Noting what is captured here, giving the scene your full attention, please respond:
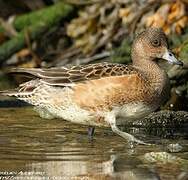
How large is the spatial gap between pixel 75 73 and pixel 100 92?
1.08ft

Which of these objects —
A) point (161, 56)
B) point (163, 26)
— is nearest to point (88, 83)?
point (161, 56)

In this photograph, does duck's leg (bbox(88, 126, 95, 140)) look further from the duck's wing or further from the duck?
the duck's wing

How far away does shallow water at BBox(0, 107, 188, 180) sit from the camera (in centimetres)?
623

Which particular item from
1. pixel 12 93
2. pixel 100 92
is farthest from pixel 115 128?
pixel 12 93

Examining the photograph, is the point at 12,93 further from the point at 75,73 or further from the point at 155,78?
the point at 155,78

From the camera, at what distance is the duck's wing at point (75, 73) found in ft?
25.5

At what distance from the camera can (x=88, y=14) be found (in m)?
12.0

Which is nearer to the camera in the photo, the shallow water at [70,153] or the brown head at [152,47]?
the shallow water at [70,153]

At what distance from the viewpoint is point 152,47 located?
8.17 meters

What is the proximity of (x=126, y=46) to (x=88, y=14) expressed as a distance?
106cm

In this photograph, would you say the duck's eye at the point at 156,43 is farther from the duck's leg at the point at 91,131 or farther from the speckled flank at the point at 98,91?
the duck's leg at the point at 91,131

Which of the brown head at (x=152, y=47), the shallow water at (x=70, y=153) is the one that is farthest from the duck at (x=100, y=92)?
the shallow water at (x=70, y=153)

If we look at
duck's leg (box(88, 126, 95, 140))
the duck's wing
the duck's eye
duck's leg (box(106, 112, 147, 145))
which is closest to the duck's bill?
the duck's eye

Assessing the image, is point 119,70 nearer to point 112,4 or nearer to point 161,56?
point 161,56
